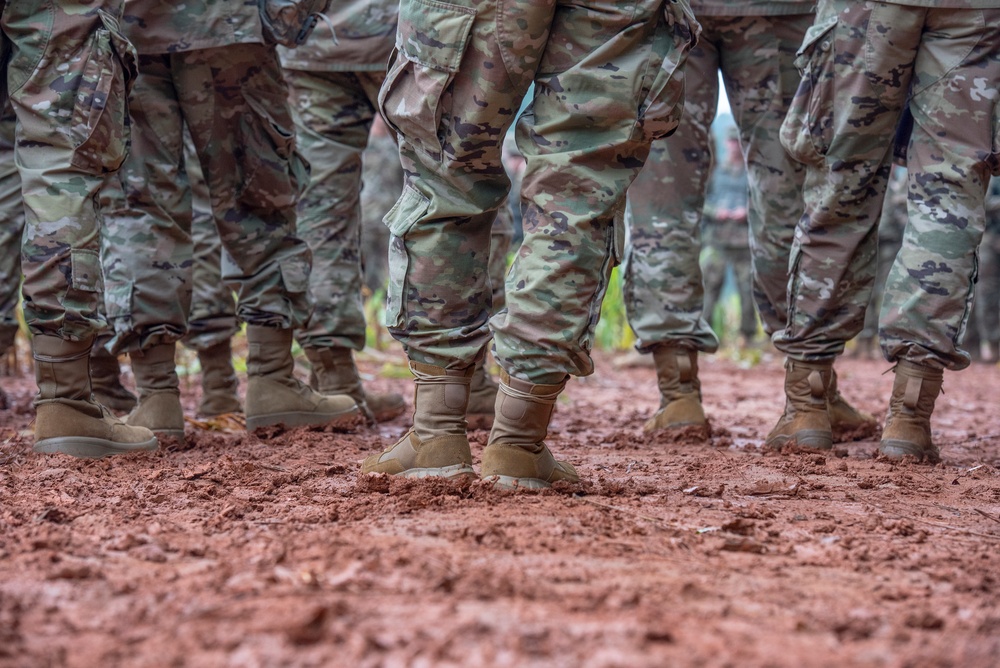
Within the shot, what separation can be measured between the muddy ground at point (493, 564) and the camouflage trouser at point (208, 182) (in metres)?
0.52

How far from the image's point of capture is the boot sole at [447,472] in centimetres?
217

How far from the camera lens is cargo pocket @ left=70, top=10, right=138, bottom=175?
2445 millimetres

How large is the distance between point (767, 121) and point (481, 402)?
1.43 m

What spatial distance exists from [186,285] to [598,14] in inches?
64.9

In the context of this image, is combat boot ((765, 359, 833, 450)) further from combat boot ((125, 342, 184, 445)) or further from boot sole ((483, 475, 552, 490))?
combat boot ((125, 342, 184, 445))

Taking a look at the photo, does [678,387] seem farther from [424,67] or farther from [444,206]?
[424,67]

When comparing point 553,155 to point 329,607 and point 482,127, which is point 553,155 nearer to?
point 482,127

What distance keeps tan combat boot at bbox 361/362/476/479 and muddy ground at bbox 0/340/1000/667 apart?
0.36ft

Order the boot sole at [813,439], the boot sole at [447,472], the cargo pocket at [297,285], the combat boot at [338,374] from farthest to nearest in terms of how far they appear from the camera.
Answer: the combat boot at [338,374] < the cargo pocket at [297,285] < the boot sole at [813,439] < the boot sole at [447,472]

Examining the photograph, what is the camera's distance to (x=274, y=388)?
323 cm

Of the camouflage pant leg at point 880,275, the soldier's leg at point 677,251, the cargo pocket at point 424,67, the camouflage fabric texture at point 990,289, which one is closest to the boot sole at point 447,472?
the cargo pocket at point 424,67

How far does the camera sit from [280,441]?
304 centimetres

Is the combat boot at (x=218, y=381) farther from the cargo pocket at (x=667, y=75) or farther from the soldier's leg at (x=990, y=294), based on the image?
the soldier's leg at (x=990, y=294)

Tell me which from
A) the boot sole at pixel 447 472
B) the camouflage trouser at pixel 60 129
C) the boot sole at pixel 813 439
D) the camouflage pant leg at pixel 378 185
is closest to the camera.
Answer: the boot sole at pixel 447 472
